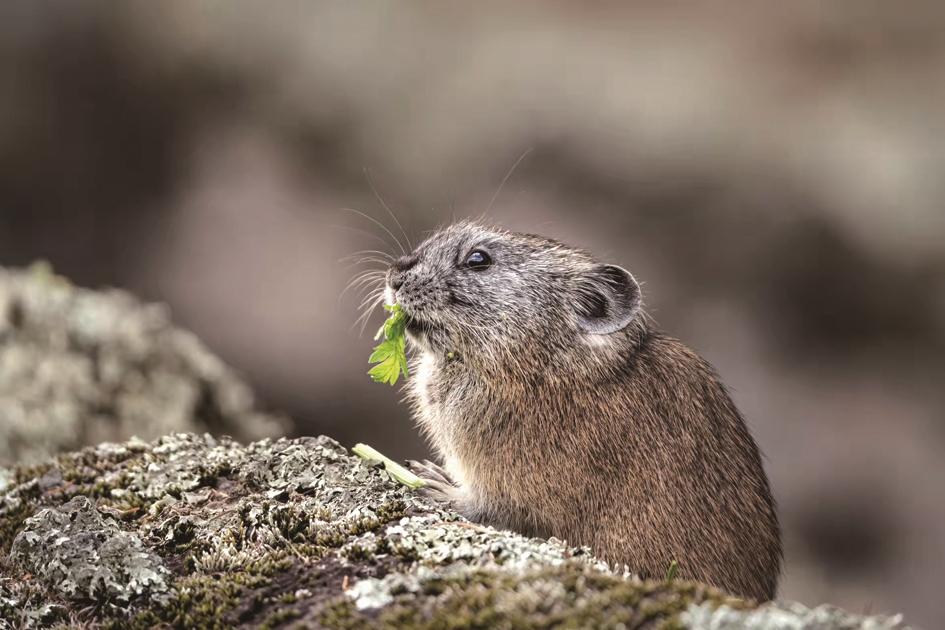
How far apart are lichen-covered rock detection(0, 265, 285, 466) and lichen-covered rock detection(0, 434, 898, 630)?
7.27 feet

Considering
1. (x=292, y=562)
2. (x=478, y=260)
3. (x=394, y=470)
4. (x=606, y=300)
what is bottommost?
(x=292, y=562)

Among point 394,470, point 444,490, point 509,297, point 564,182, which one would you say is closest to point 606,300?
point 509,297

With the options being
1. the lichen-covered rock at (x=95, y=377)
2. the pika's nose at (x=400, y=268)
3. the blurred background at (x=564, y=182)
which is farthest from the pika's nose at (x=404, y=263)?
the blurred background at (x=564, y=182)

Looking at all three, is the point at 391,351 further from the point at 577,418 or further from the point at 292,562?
the point at 292,562

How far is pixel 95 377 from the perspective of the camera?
8.38m

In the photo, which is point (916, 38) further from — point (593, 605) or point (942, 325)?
point (593, 605)

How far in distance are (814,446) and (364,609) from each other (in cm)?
1018

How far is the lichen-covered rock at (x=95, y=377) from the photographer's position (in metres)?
7.97

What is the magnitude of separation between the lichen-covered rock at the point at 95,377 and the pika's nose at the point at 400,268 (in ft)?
9.61

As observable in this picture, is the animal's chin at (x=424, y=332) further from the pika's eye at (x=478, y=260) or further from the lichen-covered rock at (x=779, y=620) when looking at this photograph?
the lichen-covered rock at (x=779, y=620)

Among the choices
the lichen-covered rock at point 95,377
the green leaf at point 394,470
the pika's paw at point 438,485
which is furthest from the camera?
the lichen-covered rock at point 95,377

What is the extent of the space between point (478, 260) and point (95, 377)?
3.83 meters

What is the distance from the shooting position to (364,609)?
3729 millimetres

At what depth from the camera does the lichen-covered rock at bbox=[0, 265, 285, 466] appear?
797 centimetres
